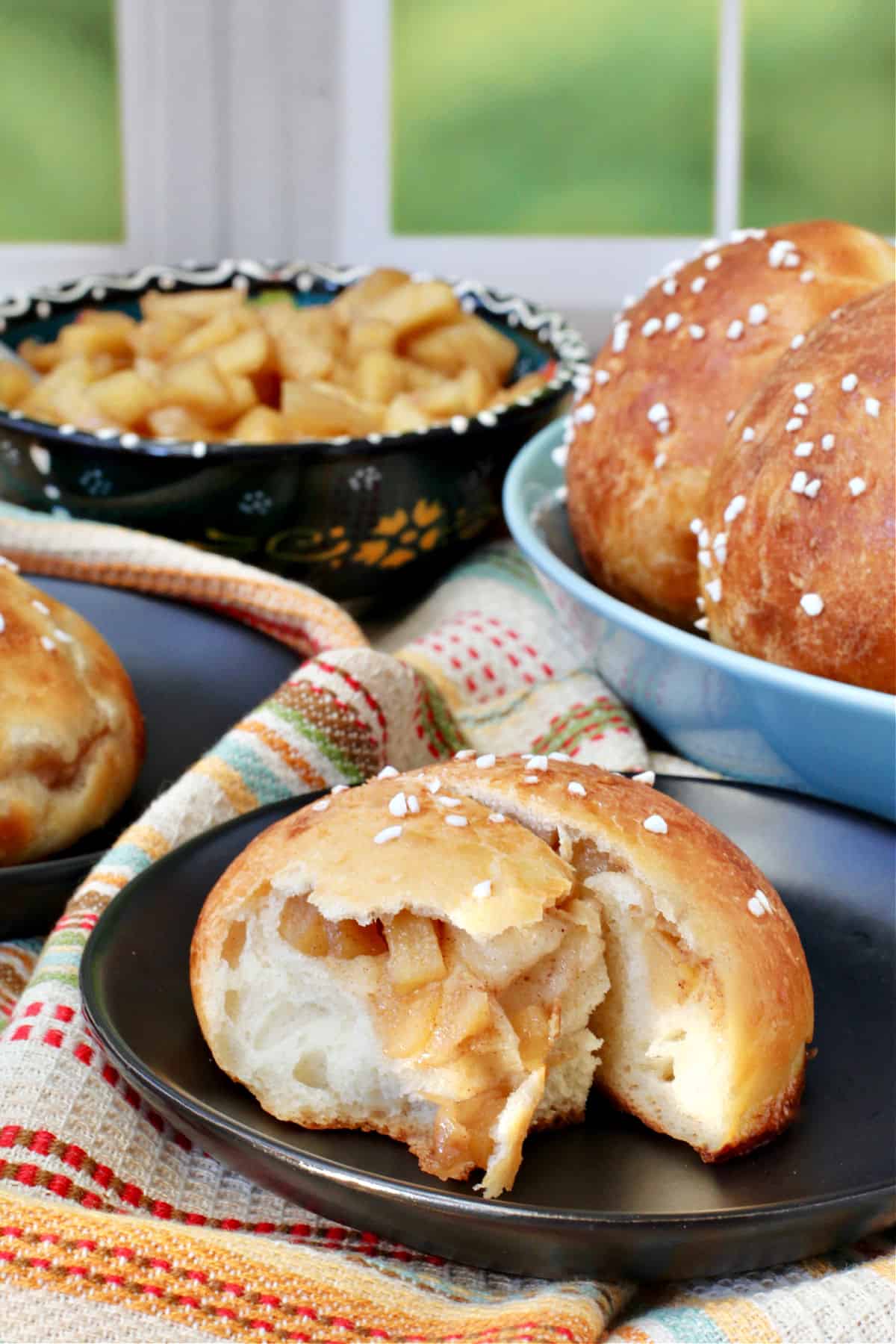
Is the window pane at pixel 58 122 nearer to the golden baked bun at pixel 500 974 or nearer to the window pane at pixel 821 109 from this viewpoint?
the window pane at pixel 821 109

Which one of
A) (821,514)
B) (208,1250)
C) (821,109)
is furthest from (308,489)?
(821,109)

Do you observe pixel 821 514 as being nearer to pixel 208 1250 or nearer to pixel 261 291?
pixel 208 1250

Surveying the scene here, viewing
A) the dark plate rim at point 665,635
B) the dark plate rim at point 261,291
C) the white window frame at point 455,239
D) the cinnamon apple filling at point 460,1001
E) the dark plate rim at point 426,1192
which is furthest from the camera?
the white window frame at point 455,239

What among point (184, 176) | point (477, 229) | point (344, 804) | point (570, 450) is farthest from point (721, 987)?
point (184, 176)

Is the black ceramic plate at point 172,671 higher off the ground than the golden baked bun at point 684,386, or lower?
lower

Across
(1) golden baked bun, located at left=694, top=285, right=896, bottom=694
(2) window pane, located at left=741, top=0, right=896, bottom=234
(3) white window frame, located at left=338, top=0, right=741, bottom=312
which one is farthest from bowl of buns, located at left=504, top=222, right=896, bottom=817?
(3) white window frame, located at left=338, top=0, right=741, bottom=312

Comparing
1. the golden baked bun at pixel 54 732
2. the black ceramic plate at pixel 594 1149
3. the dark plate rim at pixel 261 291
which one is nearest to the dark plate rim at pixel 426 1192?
the black ceramic plate at pixel 594 1149
